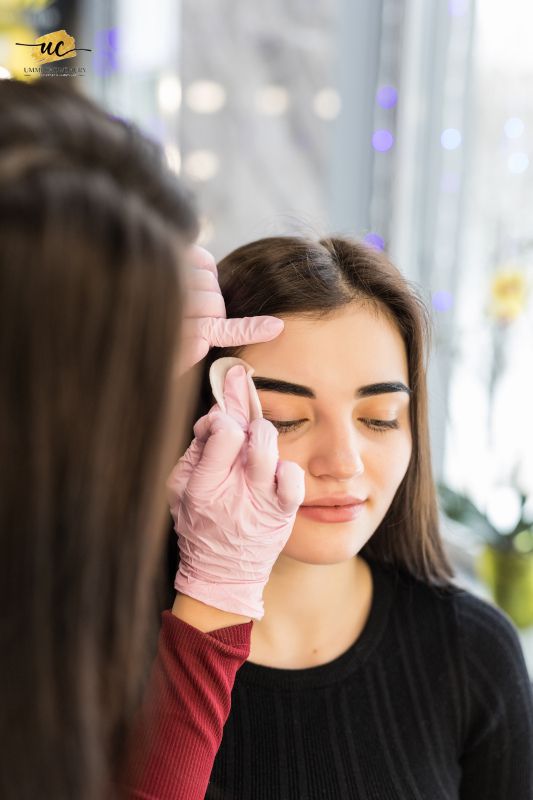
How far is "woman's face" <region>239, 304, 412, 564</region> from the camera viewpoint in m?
0.87

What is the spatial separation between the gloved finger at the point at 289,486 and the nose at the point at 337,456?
0.25 ft

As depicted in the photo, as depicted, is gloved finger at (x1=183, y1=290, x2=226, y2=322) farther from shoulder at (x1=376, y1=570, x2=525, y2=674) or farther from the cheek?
shoulder at (x1=376, y1=570, x2=525, y2=674)

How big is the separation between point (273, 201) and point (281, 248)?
148 centimetres

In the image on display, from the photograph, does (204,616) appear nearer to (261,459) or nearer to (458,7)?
(261,459)

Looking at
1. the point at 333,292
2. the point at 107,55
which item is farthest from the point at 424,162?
the point at 333,292

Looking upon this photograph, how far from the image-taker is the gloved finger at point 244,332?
2.85ft

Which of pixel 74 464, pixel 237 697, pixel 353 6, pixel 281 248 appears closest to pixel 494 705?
pixel 237 697

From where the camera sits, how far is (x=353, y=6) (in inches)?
88.3

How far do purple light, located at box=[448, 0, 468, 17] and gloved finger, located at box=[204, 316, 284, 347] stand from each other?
1.44 m

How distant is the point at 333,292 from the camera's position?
91cm

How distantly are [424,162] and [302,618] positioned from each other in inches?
60.2

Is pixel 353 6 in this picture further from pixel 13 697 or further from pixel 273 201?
pixel 13 697

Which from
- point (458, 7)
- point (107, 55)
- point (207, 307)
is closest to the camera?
point (207, 307)

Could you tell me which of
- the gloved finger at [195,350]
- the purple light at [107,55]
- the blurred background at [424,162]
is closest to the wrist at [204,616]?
the gloved finger at [195,350]
